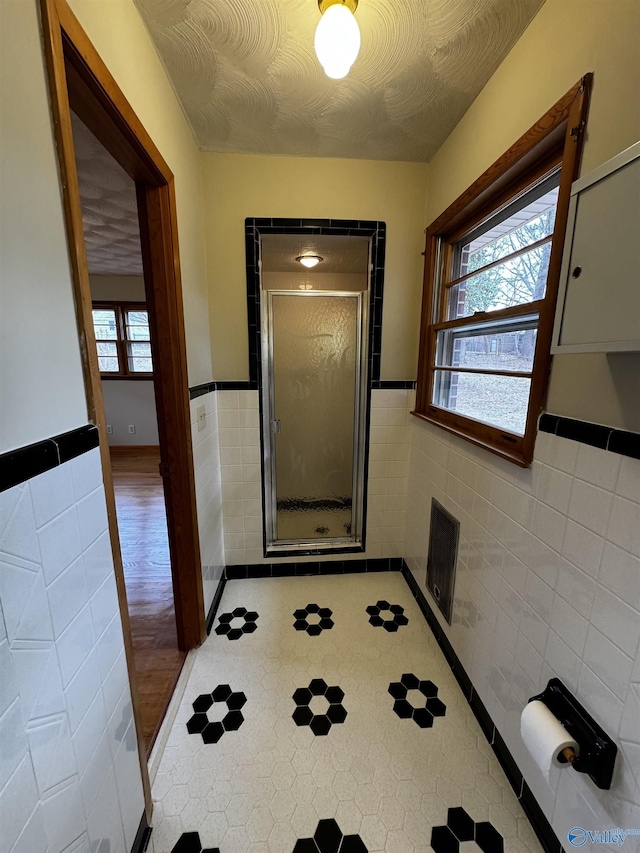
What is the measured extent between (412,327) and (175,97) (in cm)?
149

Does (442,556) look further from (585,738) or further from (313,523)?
(313,523)

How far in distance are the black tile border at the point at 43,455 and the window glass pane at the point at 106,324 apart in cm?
485

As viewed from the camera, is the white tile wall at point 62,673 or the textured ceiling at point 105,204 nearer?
the white tile wall at point 62,673

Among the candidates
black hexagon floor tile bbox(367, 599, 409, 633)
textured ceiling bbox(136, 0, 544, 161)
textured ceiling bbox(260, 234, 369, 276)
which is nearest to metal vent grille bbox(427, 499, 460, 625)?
black hexagon floor tile bbox(367, 599, 409, 633)

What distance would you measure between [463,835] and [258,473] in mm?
1600

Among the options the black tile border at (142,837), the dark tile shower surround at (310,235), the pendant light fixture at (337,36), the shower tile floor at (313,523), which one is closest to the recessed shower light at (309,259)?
the dark tile shower surround at (310,235)

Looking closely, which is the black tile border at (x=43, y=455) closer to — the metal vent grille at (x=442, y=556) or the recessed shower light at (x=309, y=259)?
the metal vent grille at (x=442, y=556)

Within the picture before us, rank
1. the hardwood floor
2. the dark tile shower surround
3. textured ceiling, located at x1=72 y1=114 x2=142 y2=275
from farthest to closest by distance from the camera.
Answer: the dark tile shower surround → textured ceiling, located at x1=72 y1=114 x2=142 y2=275 → the hardwood floor

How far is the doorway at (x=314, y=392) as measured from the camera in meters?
2.17

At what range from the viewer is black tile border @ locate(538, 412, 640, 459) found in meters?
0.73

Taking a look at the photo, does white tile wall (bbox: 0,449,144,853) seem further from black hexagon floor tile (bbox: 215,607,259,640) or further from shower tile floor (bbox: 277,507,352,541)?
shower tile floor (bbox: 277,507,352,541)

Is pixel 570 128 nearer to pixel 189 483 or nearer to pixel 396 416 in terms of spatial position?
pixel 396 416

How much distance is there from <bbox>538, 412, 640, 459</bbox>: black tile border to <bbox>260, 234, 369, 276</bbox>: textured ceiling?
4.78 feet

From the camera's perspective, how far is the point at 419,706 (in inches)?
53.1
